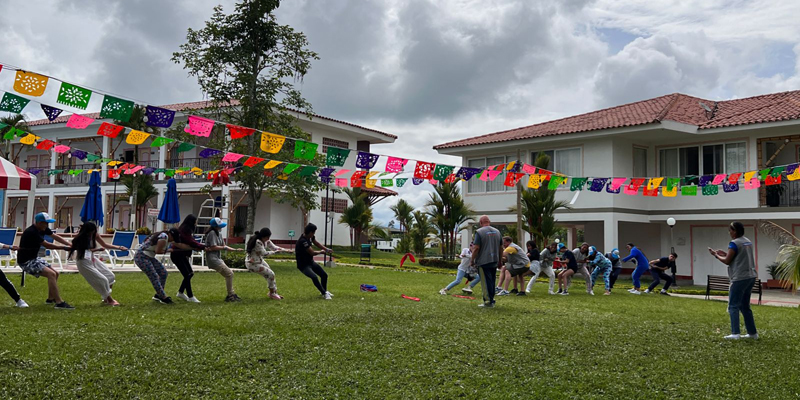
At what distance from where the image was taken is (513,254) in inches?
594

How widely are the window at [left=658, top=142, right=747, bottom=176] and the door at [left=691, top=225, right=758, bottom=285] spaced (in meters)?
2.21

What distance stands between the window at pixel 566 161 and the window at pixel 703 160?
10.6ft

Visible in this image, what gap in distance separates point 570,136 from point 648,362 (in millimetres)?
18686

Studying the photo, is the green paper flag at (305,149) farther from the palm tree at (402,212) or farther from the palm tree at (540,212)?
the palm tree at (402,212)

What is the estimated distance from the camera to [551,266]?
16.3m

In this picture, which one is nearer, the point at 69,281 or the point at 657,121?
the point at 69,281

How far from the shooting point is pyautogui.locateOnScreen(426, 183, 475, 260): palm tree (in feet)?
91.7

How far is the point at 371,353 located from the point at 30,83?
7.30 meters

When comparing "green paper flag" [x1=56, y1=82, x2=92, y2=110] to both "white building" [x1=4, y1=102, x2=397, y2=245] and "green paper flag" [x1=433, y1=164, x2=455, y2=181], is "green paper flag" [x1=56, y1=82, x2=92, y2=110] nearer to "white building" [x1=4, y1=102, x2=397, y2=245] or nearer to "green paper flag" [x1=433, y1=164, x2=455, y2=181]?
"green paper flag" [x1=433, y1=164, x2=455, y2=181]

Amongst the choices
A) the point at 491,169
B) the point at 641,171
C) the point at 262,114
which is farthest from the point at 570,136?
the point at 262,114

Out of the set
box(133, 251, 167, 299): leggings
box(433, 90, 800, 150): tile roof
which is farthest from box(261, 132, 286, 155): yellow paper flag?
box(433, 90, 800, 150): tile roof

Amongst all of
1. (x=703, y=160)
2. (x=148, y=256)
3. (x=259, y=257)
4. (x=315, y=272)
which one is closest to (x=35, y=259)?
(x=148, y=256)

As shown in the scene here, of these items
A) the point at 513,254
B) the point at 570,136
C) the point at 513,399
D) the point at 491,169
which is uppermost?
the point at 570,136

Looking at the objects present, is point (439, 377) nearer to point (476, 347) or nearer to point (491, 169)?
point (476, 347)
